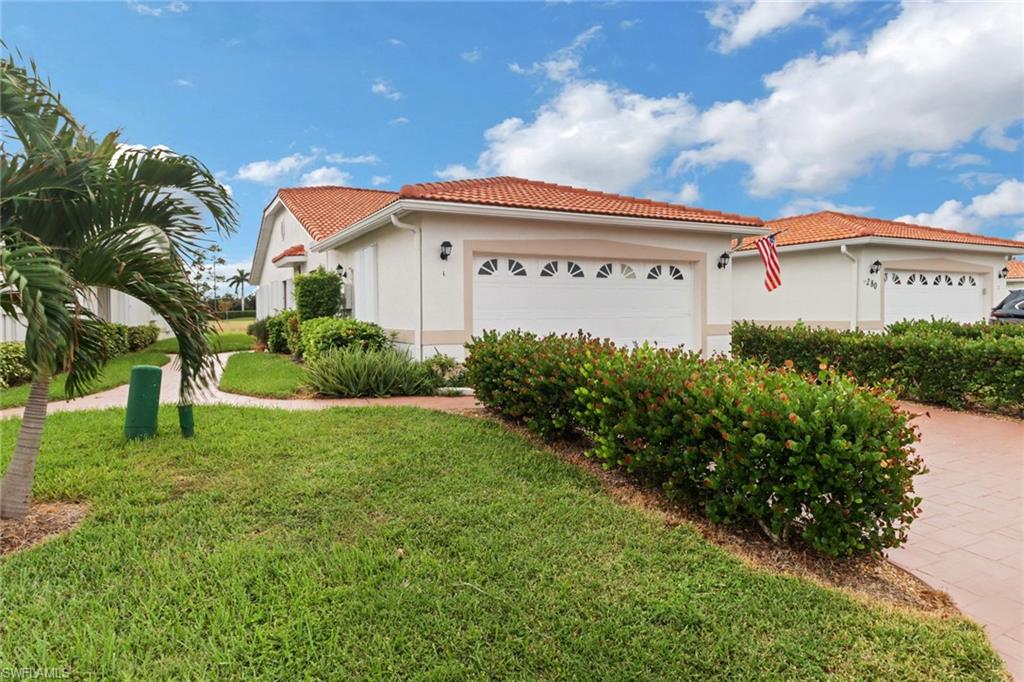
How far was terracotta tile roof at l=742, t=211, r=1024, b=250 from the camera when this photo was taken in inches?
624

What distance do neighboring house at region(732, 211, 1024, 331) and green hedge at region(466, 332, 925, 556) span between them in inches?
442

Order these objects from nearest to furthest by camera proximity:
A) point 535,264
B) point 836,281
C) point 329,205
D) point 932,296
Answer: point 535,264, point 836,281, point 932,296, point 329,205

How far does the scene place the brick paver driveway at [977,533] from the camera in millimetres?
3293

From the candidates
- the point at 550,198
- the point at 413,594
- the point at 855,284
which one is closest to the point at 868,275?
the point at 855,284

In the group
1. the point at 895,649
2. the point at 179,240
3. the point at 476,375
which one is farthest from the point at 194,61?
the point at 895,649

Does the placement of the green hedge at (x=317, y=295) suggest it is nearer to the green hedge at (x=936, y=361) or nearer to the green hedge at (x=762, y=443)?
the green hedge at (x=762, y=443)

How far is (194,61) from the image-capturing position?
9.54 m

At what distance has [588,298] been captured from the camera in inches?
465

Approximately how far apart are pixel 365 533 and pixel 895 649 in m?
3.14

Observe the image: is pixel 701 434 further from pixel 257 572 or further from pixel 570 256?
pixel 570 256

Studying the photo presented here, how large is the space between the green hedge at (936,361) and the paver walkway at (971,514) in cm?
53

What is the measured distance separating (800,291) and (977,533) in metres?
13.8

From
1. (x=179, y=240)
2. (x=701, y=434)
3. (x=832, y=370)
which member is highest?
(x=179, y=240)

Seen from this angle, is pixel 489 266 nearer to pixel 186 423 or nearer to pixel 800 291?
pixel 186 423
